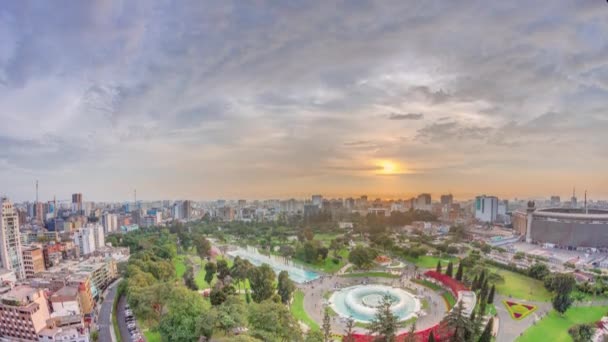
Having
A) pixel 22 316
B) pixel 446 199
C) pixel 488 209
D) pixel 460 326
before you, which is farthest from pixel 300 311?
pixel 446 199

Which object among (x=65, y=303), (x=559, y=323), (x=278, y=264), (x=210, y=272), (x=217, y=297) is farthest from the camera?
(x=278, y=264)

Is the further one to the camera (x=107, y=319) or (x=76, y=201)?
(x=76, y=201)

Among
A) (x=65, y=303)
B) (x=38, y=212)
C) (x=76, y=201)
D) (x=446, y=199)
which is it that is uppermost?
(x=76, y=201)

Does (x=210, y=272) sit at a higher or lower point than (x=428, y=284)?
higher

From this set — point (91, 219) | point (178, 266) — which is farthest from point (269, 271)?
point (91, 219)

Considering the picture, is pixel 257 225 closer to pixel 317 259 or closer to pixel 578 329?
pixel 317 259

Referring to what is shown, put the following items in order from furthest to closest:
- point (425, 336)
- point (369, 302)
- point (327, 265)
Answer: point (327, 265) → point (369, 302) → point (425, 336)

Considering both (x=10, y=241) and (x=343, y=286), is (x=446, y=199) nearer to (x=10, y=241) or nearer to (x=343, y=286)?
(x=343, y=286)
